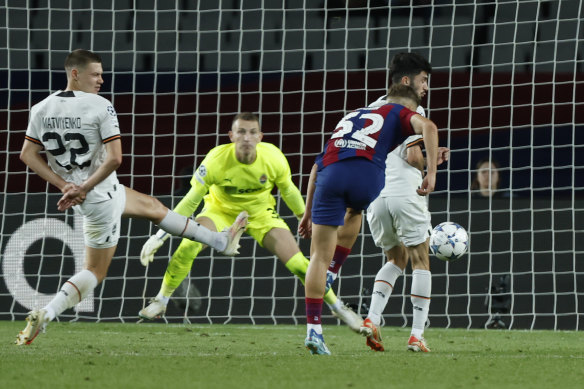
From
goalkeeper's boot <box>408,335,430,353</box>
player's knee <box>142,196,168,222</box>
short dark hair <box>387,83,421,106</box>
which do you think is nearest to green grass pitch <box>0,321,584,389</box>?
goalkeeper's boot <box>408,335,430,353</box>

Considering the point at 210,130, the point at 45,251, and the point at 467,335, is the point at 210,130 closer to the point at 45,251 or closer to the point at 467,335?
the point at 45,251

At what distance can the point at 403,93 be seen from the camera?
5555mm

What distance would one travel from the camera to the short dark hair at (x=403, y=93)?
18.2ft

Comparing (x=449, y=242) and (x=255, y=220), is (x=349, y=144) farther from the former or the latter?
(x=255, y=220)

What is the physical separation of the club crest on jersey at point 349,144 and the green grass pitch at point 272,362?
110 cm

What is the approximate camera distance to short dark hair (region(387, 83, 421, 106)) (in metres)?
5.55

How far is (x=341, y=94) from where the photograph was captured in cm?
1305

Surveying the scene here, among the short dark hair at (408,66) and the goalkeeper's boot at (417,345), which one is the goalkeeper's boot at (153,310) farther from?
the short dark hair at (408,66)

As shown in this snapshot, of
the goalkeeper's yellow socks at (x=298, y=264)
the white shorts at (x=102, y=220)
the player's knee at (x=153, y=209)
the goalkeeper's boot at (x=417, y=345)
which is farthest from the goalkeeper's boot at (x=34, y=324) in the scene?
the goalkeeper's yellow socks at (x=298, y=264)

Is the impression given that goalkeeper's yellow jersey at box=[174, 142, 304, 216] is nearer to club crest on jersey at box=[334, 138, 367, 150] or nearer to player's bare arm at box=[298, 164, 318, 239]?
player's bare arm at box=[298, 164, 318, 239]

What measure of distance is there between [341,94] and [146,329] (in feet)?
19.1

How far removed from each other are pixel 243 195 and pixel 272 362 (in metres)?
3.12

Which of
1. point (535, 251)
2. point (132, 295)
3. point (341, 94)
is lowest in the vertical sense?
point (132, 295)

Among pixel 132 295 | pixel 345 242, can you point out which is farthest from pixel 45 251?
pixel 345 242
